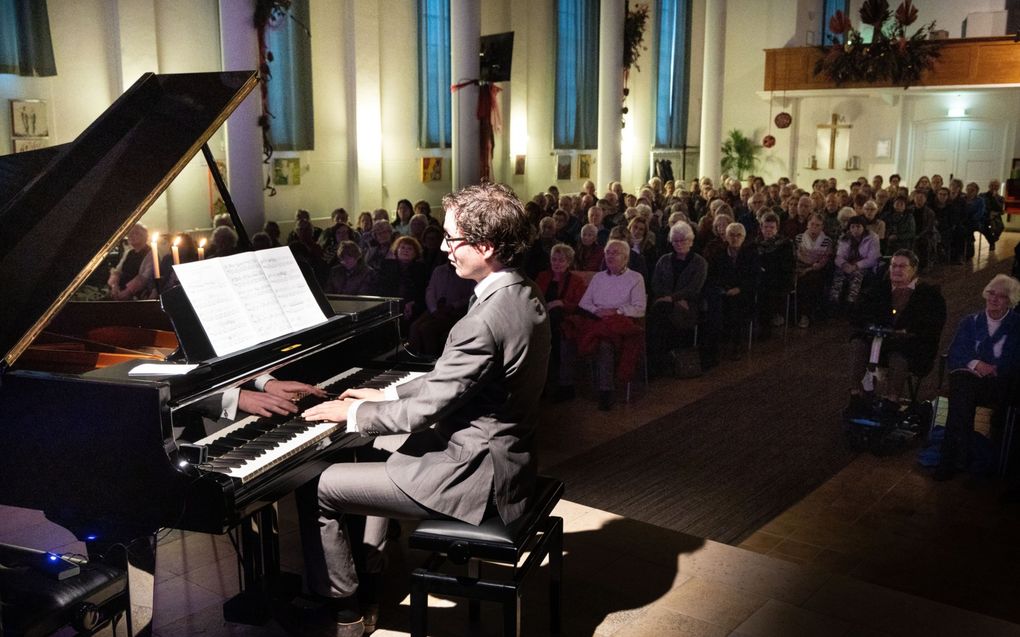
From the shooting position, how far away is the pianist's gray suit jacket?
2506 millimetres

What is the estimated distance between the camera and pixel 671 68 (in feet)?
60.8

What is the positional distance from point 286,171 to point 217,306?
8503 millimetres

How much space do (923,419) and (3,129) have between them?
25.7ft

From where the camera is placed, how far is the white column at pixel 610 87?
13.1 m

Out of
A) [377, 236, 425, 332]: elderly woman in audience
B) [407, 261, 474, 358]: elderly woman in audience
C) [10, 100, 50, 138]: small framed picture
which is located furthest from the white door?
[10, 100, 50, 138]: small framed picture

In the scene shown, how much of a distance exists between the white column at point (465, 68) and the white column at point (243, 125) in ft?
7.68

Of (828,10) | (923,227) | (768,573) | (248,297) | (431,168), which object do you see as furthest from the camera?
(828,10)

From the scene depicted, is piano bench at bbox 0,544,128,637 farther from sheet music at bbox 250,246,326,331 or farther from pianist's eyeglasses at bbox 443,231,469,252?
pianist's eyeglasses at bbox 443,231,469,252

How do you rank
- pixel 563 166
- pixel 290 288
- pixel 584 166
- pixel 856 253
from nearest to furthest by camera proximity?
pixel 290 288 < pixel 856 253 < pixel 563 166 < pixel 584 166

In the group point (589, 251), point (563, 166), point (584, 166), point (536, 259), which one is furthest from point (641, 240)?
point (584, 166)

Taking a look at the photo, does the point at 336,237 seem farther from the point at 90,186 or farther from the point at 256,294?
the point at 90,186

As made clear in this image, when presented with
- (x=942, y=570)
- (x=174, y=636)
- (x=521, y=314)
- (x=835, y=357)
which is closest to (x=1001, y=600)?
(x=942, y=570)

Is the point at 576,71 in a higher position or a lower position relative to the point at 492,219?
higher

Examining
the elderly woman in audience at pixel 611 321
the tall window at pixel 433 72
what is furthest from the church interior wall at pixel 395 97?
the elderly woman in audience at pixel 611 321
